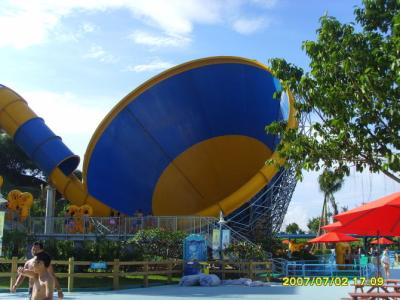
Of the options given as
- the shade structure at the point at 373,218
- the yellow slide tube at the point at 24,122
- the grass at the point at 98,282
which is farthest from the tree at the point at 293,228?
the shade structure at the point at 373,218

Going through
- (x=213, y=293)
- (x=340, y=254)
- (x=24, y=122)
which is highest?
(x=24, y=122)

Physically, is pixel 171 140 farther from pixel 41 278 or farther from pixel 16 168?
pixel 16 168

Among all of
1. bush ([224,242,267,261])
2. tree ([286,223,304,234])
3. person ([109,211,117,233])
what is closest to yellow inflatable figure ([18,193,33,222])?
person ([109,211,117,233])

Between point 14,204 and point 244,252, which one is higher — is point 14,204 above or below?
above

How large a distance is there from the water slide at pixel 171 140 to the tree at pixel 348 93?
16931mm

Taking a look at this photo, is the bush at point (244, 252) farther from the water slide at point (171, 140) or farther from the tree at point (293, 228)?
the tree at point (293, 228)

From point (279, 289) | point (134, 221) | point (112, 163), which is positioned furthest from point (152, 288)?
point (112, 163)

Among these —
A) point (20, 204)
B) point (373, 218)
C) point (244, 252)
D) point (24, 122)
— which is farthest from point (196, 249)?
point (24, 122)

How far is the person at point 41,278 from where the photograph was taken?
23.5 ft

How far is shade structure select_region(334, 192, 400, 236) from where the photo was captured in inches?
388

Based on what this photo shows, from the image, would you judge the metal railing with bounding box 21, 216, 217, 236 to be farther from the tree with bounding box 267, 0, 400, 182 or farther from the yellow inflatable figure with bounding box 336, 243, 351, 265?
the tree with bounding box 267, 0, 400, 182

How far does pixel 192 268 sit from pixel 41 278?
492 inches

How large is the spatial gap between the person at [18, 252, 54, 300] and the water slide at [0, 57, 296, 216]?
2035 cm

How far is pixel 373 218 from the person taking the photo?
10227 mm
